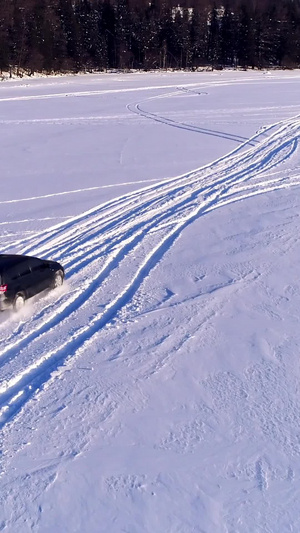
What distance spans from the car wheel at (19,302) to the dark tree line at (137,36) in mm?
63352

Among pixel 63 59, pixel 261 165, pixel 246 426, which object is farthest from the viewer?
pixel 63 59

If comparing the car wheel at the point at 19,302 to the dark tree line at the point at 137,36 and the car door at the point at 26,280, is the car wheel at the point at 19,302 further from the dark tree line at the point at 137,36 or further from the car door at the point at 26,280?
the dark tree line at the point at 137,36

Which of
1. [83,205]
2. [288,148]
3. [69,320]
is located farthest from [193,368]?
[288,148]

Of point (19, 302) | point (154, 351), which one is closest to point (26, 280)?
point (19, 302)

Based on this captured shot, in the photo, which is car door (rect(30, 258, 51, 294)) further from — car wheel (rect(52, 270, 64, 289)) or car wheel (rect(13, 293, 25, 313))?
car wheel (rect(13, 293, 25, 313))

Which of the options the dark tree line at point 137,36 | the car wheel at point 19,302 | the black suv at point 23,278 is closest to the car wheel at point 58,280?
the black suv at point 23,278

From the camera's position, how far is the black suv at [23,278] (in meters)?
13.2

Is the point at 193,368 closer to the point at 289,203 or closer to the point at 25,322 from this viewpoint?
the point at 25,322

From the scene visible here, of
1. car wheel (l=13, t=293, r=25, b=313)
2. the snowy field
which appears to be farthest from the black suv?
the snowy field

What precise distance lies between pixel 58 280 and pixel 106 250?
10.1 ft

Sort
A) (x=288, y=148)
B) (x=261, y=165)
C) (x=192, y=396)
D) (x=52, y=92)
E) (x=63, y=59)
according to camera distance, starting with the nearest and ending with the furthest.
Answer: (x=192, y=396)
(x=261, y=165)
(x=288, y=148)
(x=52, y=92)
(x=63, y=59)

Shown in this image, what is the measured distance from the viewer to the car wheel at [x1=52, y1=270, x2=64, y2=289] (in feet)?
47.7

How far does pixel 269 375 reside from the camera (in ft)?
36.8

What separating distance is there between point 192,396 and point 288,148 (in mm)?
22556
